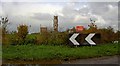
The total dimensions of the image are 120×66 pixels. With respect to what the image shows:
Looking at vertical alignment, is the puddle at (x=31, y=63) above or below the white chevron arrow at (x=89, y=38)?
below

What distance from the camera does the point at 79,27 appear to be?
20.1 metres

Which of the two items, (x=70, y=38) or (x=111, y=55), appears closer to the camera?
(x=111, y=55)

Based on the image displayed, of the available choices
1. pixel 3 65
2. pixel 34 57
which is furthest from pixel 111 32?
pixel 3 65

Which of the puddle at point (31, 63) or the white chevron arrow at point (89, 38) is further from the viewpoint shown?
the white chevron arrow at point (89, 38)

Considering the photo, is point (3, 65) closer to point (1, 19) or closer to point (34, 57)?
point (34, 57)

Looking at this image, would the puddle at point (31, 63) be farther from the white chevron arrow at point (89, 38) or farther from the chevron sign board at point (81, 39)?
the white chevron arrow at point (89, 38)

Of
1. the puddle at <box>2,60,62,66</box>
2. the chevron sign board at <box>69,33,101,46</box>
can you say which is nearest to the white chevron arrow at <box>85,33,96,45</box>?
the chevron sign board at <box>69,33,101,46</box>

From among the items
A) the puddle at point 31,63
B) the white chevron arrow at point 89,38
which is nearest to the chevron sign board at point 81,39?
the white chevron arrow at point 89,38

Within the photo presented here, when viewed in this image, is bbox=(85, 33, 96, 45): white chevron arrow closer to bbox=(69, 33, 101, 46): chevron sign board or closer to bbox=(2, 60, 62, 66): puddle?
bbox=(69, 33, 101, 46): chevron sign board

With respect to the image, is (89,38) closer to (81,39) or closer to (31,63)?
(81,39)

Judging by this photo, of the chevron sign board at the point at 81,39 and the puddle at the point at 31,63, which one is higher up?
the chevron sign board at the point at 81,39

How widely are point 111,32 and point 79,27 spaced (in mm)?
2988

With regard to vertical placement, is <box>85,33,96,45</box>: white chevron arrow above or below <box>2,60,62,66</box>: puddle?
above

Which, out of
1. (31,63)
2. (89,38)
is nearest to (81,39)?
(89,38)
